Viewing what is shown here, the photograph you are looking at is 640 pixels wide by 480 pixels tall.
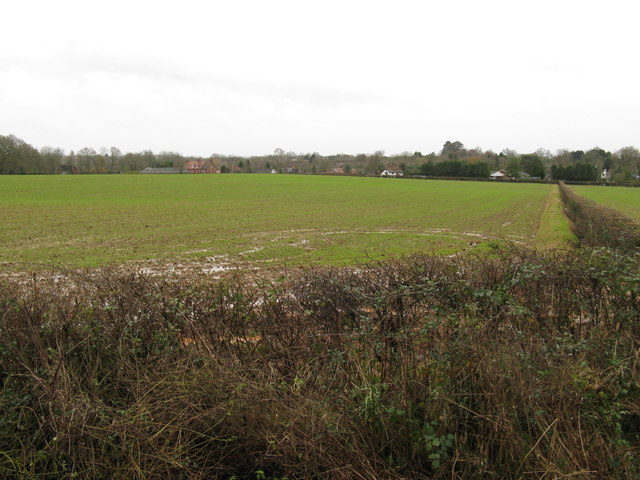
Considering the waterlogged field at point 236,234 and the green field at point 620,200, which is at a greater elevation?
the green field at point 620,200

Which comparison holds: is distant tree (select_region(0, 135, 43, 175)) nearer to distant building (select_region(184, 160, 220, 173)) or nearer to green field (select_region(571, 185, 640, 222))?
distant building (select_region(184, 160, 220, 173))

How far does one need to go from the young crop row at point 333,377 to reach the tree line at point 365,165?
11515cm

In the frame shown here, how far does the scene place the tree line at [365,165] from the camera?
101369mm

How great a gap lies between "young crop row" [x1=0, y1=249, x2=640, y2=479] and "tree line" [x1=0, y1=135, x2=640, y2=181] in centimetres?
11515

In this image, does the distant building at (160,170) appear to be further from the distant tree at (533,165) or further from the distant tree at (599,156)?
the distant tree at (599,156)

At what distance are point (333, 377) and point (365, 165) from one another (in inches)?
5644

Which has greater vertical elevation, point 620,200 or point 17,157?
point 17,157

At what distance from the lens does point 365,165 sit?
143 meters

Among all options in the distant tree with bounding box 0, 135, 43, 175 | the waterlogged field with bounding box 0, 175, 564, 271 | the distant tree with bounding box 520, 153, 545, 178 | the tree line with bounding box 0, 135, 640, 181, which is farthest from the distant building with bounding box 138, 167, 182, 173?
the distant tree with bounding box 520, 153, 545, 178

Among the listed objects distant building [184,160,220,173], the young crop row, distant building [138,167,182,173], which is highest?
distant building [184,160,220,173]

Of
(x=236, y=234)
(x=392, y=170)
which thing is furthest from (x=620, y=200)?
(x=392, y=170)

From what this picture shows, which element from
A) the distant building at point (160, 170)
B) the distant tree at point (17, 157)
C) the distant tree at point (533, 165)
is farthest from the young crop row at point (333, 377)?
the distant building at point (160, 170)

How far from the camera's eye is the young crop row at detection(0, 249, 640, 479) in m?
2.92

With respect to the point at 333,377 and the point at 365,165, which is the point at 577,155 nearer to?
the point at 365,165
